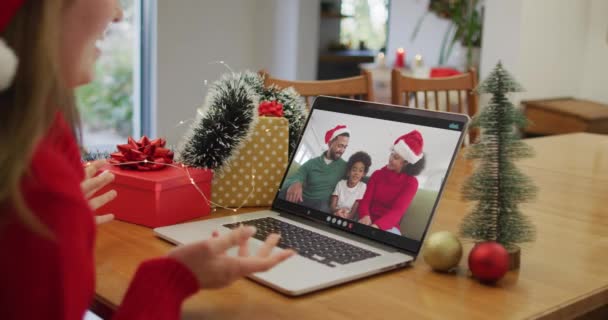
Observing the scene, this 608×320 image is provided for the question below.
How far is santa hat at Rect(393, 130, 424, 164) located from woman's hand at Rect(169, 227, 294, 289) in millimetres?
341

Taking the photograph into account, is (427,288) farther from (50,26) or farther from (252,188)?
(50,26)

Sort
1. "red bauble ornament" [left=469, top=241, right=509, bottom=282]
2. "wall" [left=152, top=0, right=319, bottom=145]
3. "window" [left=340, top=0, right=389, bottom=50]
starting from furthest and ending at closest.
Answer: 1. "window" [left=340, top=0, right=389, bottom=50]
2. "wall" [left=152, top=0, right=319, bottom=145]
3. "red bauble ornament" [left=469, top=241, right=509, bottom=282]

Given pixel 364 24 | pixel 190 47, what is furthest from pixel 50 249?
pixel 364 24

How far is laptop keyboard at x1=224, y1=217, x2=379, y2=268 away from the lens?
96cm

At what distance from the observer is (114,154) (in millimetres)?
1184

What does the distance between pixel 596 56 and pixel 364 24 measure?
1.77 meters

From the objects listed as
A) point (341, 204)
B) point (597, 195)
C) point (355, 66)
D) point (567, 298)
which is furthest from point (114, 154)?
point (355, 66)

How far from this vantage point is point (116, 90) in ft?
13.7

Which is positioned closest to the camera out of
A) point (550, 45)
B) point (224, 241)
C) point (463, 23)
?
point (224, 241)

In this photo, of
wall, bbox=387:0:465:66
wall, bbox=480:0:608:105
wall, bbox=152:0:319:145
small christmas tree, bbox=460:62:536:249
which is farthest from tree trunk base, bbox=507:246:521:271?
wall, bbox=387:0:465:66

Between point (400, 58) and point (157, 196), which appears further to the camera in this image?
point (400, 58)

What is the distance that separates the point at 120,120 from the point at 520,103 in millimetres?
2367

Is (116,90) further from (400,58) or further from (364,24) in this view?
(364,24)

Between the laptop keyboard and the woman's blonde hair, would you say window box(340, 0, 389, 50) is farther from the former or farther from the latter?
the woman's blonde hair
